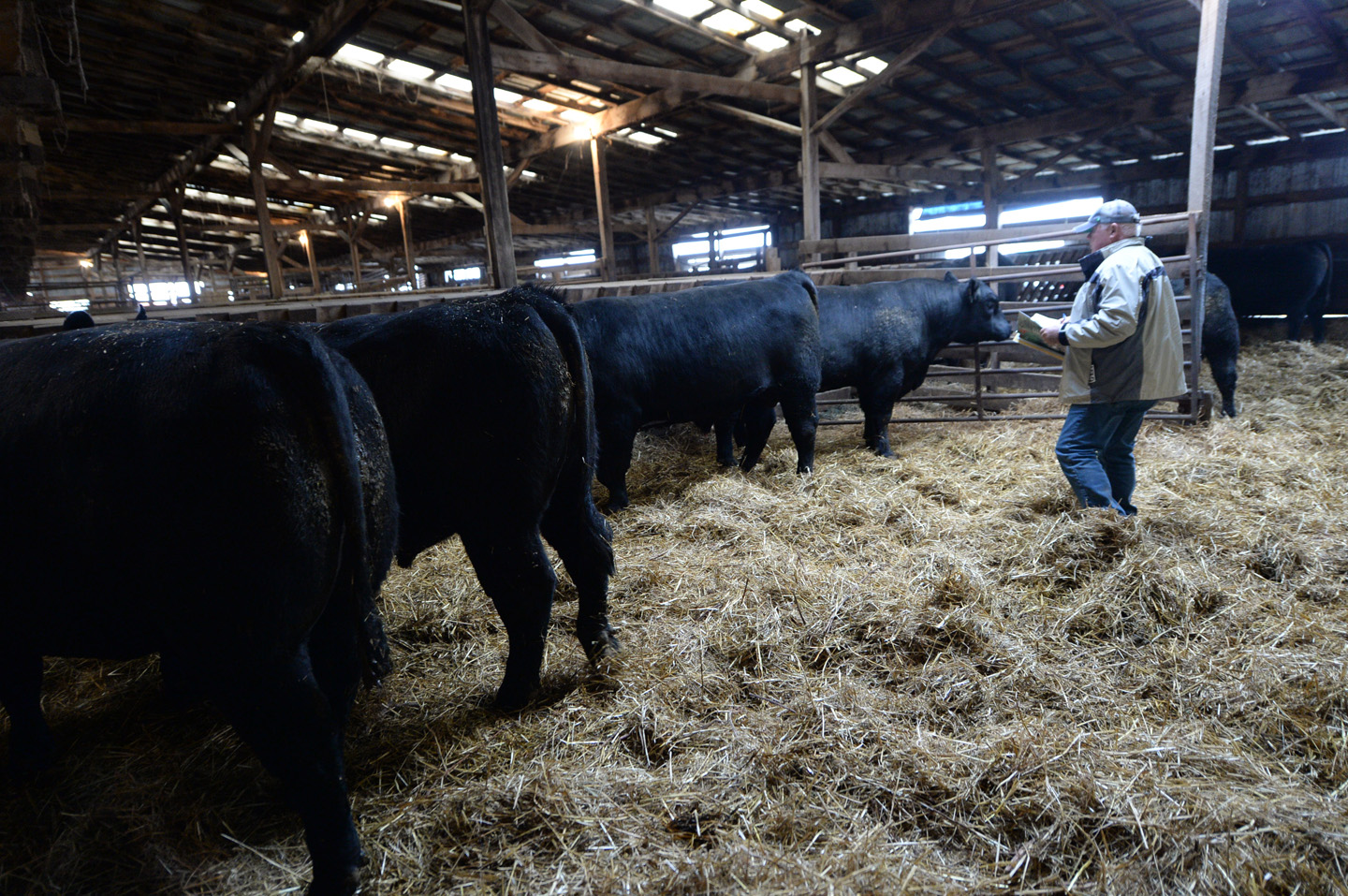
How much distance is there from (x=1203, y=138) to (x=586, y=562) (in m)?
6.73

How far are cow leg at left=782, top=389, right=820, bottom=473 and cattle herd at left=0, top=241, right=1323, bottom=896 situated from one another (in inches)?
119

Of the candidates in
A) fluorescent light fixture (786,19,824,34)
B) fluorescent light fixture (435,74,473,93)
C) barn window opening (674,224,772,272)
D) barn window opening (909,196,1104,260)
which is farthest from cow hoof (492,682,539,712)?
barn window opening (674,224,772,272)

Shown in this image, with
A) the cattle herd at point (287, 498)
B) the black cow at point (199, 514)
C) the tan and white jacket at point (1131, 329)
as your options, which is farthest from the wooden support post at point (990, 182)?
the black cow at point (199, 514)

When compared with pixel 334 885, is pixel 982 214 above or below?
above

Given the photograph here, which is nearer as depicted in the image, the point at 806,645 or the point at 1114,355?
the point at 806,645

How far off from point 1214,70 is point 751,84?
480cm

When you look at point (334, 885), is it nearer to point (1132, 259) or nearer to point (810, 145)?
point (1132, 259)

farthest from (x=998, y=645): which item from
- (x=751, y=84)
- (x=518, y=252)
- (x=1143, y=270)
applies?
(x=518, y=252)

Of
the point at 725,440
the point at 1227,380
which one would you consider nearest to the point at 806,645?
the point at 725,440

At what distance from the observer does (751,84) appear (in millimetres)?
8258

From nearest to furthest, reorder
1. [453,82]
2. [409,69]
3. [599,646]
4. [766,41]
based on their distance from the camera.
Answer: [599,646]
[766,41]
[409,69]
[453,82]

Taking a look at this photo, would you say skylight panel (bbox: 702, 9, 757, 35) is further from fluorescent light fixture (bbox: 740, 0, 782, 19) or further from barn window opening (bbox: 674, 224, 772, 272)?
barn window opening (bbox: 674, 224, 772, 272)

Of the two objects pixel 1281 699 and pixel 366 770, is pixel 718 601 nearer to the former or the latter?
pixel 366 770

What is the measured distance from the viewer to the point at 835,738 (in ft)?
7.16
